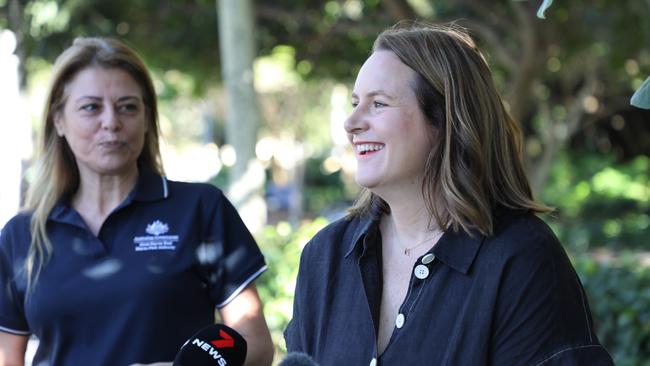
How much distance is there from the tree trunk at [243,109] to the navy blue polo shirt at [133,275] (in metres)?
4.82

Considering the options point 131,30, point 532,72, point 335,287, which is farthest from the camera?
point 131,30

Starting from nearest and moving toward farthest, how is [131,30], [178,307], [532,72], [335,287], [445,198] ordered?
[445,198] < [335,287] < [178,307] < [532,72] < [131,30]

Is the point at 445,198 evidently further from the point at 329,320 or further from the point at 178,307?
the point at 178,307

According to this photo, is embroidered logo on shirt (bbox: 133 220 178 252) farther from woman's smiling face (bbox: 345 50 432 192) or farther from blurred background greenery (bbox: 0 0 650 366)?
blurred background greenery (bbox: 0 0 650 366)

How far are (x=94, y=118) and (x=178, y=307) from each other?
815mm

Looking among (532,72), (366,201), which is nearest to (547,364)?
(366,201)

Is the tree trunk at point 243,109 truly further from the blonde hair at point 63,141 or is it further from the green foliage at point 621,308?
the blonde hair at point 63,141

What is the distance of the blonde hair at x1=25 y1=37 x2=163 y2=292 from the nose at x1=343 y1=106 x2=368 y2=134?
4.17ft

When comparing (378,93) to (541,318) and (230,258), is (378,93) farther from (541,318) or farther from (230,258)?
(230,258)

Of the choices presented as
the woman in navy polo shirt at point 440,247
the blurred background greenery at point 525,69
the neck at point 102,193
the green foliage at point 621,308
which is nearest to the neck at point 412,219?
the woman in navy polo shirt at point 440,247

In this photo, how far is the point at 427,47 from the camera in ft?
9.04

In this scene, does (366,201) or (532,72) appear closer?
(366,201)

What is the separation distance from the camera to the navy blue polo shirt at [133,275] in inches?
132

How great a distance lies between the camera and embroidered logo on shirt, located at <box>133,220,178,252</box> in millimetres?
3498
